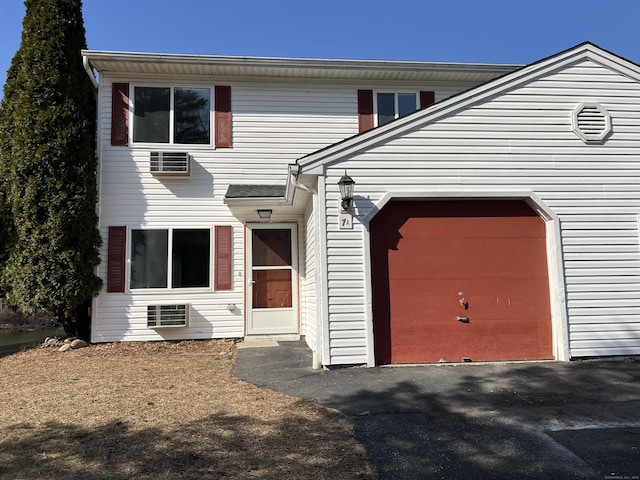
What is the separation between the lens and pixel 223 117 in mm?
9055

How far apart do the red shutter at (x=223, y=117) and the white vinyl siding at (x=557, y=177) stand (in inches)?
142

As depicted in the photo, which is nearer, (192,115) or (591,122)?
(591,122)

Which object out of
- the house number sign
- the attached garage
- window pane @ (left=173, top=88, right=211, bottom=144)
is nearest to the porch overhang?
the house number sign

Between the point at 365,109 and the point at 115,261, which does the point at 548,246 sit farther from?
the point at 115,261

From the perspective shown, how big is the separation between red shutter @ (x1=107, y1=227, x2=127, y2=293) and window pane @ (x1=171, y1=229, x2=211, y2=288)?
3.02 ft

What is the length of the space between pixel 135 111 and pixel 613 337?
8939mm

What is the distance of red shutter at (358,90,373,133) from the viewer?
933cm

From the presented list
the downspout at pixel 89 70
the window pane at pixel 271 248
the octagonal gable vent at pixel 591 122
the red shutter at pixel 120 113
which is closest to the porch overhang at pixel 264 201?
the window pane at pixel 271 248

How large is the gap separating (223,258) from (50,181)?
3.26 meters

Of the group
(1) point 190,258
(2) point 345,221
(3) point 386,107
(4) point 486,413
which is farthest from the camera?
(3) point 386,107

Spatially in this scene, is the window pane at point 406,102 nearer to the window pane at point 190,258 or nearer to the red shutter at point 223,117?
the red shutter at point 223,117

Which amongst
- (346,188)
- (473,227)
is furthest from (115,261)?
(473,227)

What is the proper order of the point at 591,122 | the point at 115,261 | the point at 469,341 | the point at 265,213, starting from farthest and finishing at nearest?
the point at 115,261, the point at 265,213, the point at 591,122, the point at 469,341

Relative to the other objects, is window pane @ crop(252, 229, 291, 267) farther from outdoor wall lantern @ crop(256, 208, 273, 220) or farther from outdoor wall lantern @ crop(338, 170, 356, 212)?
outdoor wall lantern @ crop(338, 170, 356, 212)
